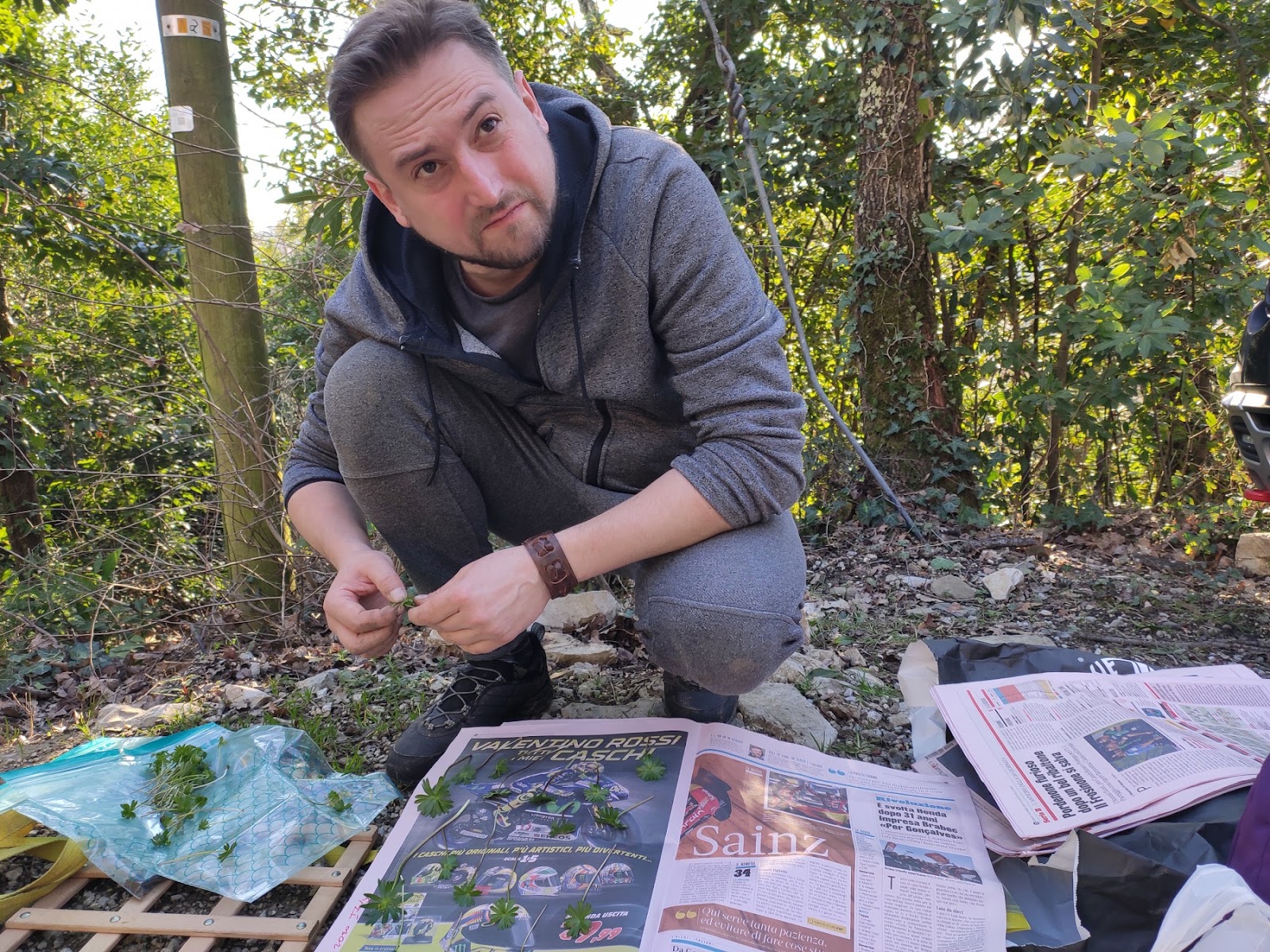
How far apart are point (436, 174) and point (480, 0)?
4.37 metres

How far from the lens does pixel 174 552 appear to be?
313 centimetres

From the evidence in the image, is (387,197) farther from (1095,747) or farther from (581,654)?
(1095,747)

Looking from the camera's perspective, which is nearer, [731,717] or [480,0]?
[731,717]

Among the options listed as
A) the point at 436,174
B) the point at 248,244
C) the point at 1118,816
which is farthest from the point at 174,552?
the point at 1118,816

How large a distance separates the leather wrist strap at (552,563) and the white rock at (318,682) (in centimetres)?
116

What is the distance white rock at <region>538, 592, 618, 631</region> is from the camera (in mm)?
2533

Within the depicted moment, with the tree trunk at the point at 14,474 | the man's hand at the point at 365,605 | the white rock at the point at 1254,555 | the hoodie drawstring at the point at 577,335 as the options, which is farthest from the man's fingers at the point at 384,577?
the tree trunk at the point at 14,474

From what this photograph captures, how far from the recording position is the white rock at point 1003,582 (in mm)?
2758

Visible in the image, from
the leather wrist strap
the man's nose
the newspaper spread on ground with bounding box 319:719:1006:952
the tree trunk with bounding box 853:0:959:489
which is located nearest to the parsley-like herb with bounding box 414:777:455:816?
the newspaper spread on ground with bounding box 319:719:1006:952

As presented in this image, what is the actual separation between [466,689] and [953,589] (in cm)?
185

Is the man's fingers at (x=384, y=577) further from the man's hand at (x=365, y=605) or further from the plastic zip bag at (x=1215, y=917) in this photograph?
the plastic zip bag at (x=1215, y=917)

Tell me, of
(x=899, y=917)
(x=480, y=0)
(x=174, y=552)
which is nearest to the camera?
(x=899, y=917)

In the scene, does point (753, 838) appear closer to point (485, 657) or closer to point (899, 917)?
point (899, 917)

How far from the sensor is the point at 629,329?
148 cm
